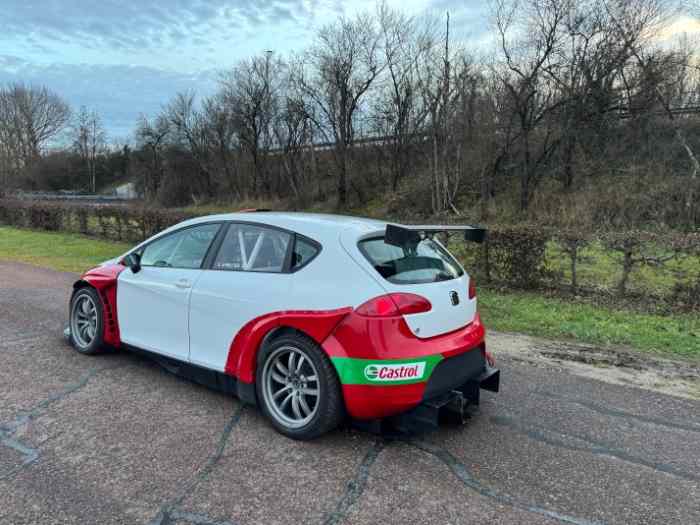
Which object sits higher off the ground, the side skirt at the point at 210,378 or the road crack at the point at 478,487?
the side skirt at the point at 210,378

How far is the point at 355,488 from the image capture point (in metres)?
2.87

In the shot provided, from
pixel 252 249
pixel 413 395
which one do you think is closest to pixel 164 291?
pixel 252 249

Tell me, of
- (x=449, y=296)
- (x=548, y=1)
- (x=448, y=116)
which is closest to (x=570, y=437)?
(x=449, y=296)

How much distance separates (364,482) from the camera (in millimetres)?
2930

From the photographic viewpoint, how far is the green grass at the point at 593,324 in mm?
6012

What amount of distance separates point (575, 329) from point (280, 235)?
4546mm

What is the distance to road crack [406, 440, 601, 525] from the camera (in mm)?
2627

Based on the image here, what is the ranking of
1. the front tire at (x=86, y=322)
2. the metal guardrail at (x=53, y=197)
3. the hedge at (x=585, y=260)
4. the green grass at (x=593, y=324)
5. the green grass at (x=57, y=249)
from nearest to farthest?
the front tire at (x=86, y=322)
the green grass at (x=593, y=324)
the hedge at (x=585, y=260)
the green grass at (x=57, y=249)
the metal guardrail at (x=53, y=197)

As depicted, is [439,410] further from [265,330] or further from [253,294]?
[253,294]

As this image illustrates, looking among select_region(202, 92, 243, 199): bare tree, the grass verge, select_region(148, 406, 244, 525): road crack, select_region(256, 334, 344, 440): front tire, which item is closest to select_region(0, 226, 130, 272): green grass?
the grass verge

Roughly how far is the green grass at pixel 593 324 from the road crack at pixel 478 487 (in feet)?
11.6

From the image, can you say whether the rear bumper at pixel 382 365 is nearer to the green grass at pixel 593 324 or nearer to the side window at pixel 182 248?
the side window at pixel 182 248

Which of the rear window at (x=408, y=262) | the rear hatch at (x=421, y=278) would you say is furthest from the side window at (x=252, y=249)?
the rear window at (x=408, y=262)

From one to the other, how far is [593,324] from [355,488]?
5.07 m
